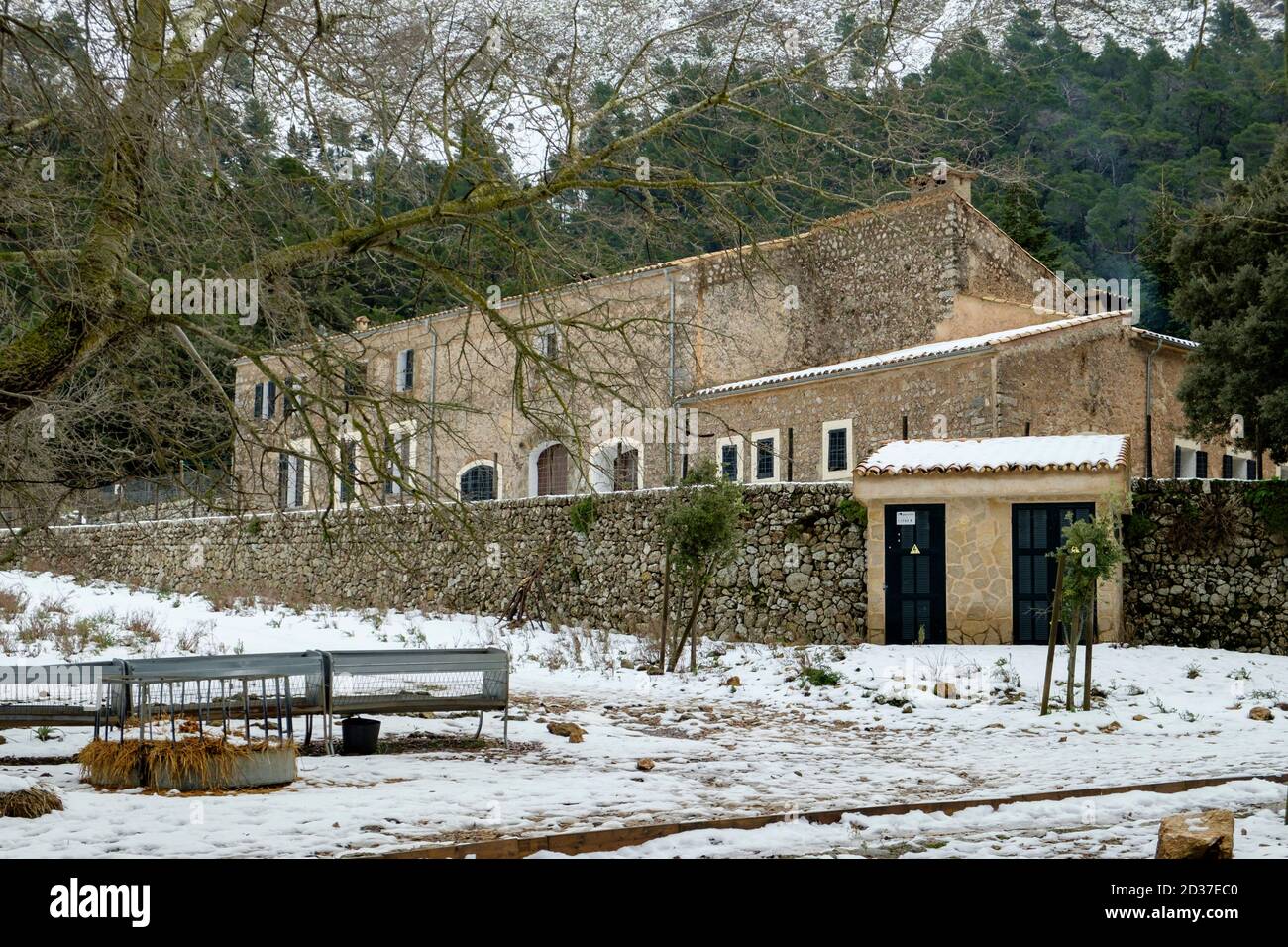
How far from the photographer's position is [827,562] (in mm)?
18531

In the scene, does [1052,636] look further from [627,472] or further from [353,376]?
[627,472]

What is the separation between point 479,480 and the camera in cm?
3122

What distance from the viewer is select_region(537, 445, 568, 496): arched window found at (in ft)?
97.6

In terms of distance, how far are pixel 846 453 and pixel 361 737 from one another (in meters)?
15.0

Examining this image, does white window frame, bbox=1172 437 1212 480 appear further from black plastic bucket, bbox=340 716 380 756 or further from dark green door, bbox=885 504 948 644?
black plastic bucket, bbox=340 716 380 756

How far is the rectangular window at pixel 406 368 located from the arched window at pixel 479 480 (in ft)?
10.3

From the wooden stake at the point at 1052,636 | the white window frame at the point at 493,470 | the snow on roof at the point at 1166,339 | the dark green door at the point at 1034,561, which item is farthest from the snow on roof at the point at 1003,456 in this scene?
the white window frame at the point at 493,470

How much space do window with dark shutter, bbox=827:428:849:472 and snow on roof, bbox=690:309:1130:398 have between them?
1.10 meters

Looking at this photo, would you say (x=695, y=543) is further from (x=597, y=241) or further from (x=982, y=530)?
(x=597, y=241)

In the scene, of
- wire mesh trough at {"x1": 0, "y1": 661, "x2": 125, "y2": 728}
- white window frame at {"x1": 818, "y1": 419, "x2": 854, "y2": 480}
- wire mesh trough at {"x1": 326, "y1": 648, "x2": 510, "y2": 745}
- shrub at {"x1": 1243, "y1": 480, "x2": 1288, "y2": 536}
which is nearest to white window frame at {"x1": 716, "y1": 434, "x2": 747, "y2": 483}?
white window frame at {"x1": 818, "y1": 419, "x2": 854, "y2": 480}

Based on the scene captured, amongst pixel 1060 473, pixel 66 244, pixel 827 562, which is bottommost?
pixel 827 562

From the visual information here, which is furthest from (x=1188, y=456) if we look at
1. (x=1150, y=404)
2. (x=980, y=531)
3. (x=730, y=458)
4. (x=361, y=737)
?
(x=361, y=737)

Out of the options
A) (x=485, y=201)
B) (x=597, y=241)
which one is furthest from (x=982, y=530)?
(x=485, y=201)
